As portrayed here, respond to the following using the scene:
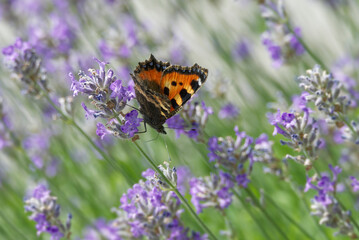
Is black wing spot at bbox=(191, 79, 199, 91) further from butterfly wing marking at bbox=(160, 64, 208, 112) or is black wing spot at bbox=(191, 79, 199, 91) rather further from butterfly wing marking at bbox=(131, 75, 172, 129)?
butterfly wing marking at bbox=(131, 75, 172, 129)

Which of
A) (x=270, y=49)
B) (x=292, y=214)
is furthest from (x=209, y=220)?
(x=270, y=49)

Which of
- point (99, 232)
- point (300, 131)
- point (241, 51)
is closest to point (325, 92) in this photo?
point (300, 131)

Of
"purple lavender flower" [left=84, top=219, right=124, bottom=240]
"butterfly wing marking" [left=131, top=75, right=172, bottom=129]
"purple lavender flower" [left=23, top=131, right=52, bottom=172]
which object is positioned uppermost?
"purple lavender flower" [left=23, top=131, right=52, bottom=172]

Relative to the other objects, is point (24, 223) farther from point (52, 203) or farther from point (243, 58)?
point (243, 58)

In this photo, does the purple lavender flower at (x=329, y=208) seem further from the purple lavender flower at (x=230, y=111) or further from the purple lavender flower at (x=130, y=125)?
the purple lavender flower at (x=230, y=111)

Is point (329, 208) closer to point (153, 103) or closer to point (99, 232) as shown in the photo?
point (153, 103)

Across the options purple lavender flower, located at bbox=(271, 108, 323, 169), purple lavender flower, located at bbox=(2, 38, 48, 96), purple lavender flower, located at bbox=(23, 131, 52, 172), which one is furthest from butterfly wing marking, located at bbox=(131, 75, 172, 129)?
purple lavender flower, located at bbox=(23, 131, 52, 172)

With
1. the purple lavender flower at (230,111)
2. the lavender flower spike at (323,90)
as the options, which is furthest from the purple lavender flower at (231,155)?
the purple lavender flower at (230,111)

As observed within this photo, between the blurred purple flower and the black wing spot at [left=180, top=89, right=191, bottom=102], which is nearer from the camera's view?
the black wing spot at [left=180, top=89, right=191, bottom=102]
